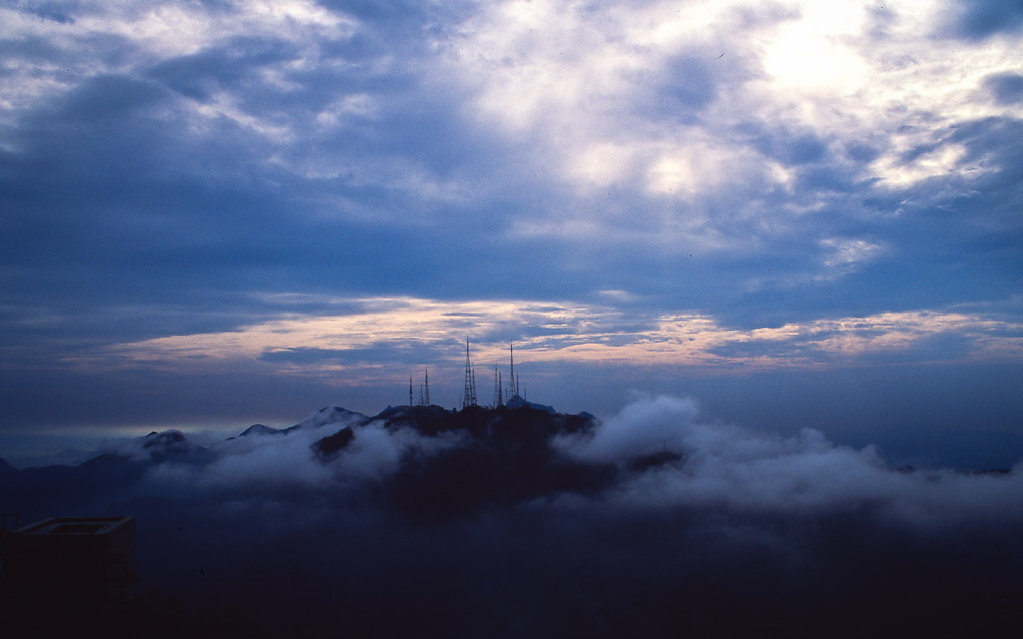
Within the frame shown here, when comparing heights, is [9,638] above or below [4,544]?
below

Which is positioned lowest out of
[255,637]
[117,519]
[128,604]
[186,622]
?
[255,637]

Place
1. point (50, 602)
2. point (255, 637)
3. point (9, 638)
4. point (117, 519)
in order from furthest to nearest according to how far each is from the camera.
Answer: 1. point (255, 637)
2. point (117, 519)
3. point (50, 602)
4. point (9, 638)

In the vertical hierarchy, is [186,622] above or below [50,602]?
below

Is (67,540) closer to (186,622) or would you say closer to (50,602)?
(50,602)

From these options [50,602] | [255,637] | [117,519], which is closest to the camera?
[50,602]

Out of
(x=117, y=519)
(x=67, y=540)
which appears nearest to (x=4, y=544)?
(x=67, y=540)

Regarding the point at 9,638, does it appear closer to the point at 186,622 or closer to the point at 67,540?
the point at 67,540

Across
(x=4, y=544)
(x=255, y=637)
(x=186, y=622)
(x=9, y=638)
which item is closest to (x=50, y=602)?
(x=9, y=638)

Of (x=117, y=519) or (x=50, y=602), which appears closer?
(x=50, y=602)

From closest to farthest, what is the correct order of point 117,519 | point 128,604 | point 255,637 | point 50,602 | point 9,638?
point 9,638, point 50,602, point 128,604, point 117,519, point 255,637
